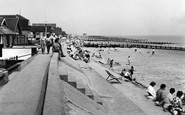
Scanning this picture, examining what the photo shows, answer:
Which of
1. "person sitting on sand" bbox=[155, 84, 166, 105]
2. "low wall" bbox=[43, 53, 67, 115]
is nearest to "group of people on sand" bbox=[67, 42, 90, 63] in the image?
"person sitting on sand" bbox=[155, 84, 166, 105]

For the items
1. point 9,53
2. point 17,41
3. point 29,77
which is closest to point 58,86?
point 29,77

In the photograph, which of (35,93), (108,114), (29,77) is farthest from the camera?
(29,77)

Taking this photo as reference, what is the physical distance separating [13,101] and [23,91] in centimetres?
87

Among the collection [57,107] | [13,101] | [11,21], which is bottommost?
[13,101]

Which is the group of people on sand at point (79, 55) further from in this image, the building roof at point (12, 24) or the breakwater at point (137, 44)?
the breakwater at point (137, 44)

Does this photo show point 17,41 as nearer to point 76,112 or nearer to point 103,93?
point 103,93

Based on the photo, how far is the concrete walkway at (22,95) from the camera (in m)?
5.46

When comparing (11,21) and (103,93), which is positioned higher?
(11,21)

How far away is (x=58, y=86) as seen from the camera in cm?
537

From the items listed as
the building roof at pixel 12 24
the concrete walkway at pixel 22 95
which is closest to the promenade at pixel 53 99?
the concrete walkway at pixel 22 95

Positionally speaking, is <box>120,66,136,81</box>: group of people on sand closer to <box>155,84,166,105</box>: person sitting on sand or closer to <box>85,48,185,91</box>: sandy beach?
<box>85,48,185,91</box>: sandy beach

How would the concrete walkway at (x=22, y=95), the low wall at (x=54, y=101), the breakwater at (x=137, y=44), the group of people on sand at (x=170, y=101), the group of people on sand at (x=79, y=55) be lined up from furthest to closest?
the breakwater at (x=137, y=44) < the group of people on sand at (x=79, y=55) < the group of people on sand at (x=170, y=101) < the concrete walkway at (x=22, y=95) < the low wall at (x=54, y=101)

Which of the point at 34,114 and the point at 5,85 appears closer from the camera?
the point at 34,114

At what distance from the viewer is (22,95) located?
6.68 meters
